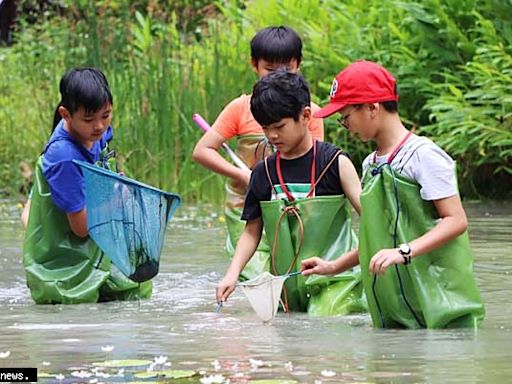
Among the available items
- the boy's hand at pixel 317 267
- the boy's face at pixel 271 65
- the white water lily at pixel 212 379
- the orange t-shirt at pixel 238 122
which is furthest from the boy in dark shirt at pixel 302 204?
the white water lily at pixel 212 379

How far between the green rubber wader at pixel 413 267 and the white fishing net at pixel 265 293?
0.44m

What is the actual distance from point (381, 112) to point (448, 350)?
1.12 metres

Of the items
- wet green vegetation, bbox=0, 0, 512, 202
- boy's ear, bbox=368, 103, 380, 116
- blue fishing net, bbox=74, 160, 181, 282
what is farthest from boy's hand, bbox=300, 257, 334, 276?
wet green vegetation, bbox=0, 0, 512, 202

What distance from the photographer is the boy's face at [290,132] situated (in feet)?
21.9

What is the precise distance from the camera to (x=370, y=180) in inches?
241

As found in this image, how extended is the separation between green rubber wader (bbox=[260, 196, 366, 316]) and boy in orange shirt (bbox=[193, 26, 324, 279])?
56cm

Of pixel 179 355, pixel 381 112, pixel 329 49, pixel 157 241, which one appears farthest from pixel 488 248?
pixel 329 49

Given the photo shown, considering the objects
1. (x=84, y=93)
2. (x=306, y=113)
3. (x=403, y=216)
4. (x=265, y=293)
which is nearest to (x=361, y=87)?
(x=403, y=216)

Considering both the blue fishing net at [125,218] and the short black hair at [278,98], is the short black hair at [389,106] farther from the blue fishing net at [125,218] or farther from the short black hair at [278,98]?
the blue fishing net at [125,218]

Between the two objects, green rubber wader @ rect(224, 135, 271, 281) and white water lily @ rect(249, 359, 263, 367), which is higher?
green rubber wader @ rect(224, 135, 271, 281)

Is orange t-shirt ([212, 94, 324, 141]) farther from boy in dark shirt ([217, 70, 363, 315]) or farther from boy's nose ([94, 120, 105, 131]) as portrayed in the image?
boy in dark shirt ([217, 70, 363, 315])

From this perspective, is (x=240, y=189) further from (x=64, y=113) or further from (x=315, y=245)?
(x=315, y=245)

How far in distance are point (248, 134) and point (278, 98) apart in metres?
1.36

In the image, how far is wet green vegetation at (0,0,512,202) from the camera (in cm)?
1341
